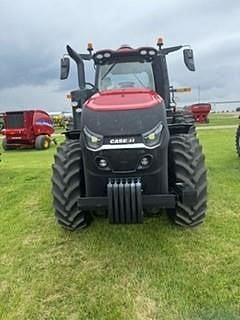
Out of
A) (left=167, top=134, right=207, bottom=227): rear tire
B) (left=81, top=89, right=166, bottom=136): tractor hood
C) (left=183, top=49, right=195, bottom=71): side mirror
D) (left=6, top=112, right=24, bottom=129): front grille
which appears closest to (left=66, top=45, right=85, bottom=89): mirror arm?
(left=183, top=49, right=195, bottom=71): side mirror

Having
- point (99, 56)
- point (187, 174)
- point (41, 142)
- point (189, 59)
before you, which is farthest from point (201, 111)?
point (187, 174)

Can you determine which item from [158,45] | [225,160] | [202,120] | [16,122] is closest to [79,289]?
[158,45]

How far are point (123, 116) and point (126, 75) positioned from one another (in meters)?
1.82

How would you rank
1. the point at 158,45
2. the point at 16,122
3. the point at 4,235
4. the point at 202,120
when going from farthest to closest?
the point at 202,120
the point at 16,122
the point at 158,45
the point at 4,235

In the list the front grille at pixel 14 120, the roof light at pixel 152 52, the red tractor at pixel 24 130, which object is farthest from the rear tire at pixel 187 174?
the front grille at pixel 14 120

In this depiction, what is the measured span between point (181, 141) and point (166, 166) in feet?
1.54

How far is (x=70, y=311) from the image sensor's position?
3.58 meters

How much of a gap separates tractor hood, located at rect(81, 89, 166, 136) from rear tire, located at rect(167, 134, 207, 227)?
1.54 ft

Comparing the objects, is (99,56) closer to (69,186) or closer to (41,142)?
(69,186)

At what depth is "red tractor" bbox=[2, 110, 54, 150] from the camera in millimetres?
18781

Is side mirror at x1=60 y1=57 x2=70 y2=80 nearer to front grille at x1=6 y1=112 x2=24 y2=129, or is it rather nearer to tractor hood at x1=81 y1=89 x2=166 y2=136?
tractor hood at x1=81 y1=89 x2=166 y2=136

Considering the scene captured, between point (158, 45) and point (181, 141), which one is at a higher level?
point (158, 45)

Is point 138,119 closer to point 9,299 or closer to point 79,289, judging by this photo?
point 79,289

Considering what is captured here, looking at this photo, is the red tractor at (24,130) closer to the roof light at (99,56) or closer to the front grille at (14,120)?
the front grille at (14,120)
